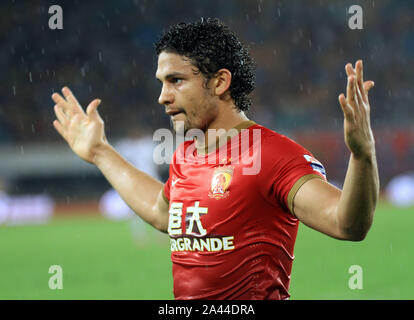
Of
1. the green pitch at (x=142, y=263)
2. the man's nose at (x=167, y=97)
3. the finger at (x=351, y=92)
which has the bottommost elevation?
the green pitch at (x=142, y=263)

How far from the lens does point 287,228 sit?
9.07 feet

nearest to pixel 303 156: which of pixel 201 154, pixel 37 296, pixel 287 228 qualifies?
pixel 287 228

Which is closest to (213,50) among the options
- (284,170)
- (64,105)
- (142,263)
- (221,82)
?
(221,82)

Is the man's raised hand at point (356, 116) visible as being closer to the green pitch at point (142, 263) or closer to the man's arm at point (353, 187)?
the man's arm at point (353, 187)

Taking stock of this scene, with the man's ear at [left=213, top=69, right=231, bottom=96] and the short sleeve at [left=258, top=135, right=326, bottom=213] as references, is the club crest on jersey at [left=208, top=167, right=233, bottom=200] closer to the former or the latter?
the short sleeve at [left=258, top=135, right=326, bottom=213]

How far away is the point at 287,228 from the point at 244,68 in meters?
0.79

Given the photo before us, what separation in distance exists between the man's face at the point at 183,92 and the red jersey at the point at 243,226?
0.77 feet

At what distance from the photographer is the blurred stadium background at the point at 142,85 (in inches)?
696

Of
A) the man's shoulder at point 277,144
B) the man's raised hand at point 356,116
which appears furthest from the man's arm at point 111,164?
the man's raised hand at point 356,116

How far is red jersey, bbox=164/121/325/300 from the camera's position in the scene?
8.69 ft

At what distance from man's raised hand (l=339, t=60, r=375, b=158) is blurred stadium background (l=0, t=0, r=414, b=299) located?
11.2 metres

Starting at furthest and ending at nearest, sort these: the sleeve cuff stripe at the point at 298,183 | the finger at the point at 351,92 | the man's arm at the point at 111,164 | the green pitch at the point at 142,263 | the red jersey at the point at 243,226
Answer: the green pitch at the point at 142,263
the man's arm at the point at 111,164
the red jersey at the point at 243,226
the sleeve cuff stripe at the point at 298,183
the finger at the point at 351,92

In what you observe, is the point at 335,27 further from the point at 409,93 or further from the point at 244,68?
the point at 244,68

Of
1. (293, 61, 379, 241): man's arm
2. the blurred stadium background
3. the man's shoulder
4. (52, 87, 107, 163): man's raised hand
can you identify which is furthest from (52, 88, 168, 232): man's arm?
the blurred stadium background
